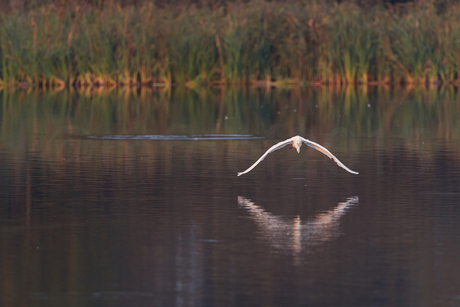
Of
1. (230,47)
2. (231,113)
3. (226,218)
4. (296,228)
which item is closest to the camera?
(296,228)

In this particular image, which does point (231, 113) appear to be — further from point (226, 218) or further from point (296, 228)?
point (296, 228)

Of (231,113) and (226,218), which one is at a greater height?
(231,113)

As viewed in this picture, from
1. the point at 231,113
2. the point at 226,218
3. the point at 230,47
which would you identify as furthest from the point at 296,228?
the point at 230,47

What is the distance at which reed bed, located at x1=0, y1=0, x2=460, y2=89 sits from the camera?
2947 cm

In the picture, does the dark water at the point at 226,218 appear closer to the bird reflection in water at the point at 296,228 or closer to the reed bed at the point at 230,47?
the bird reflection in water at the point at 296,228

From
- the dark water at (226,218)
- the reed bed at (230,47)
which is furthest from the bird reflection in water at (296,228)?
the reed bed at (230,47)

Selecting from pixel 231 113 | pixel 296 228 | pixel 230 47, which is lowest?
pixel 296 228

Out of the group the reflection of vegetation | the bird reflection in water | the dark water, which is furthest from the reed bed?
the bird reflection in water

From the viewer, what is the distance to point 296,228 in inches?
304

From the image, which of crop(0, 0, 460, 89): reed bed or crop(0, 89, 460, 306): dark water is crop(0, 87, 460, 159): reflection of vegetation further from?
crop(0, 0, 460, 89): reed bed

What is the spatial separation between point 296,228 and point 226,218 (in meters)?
0.69

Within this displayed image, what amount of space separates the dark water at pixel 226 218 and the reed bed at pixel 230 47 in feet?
42.3

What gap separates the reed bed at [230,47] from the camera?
2947 centimetres

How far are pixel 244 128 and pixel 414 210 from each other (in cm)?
883
